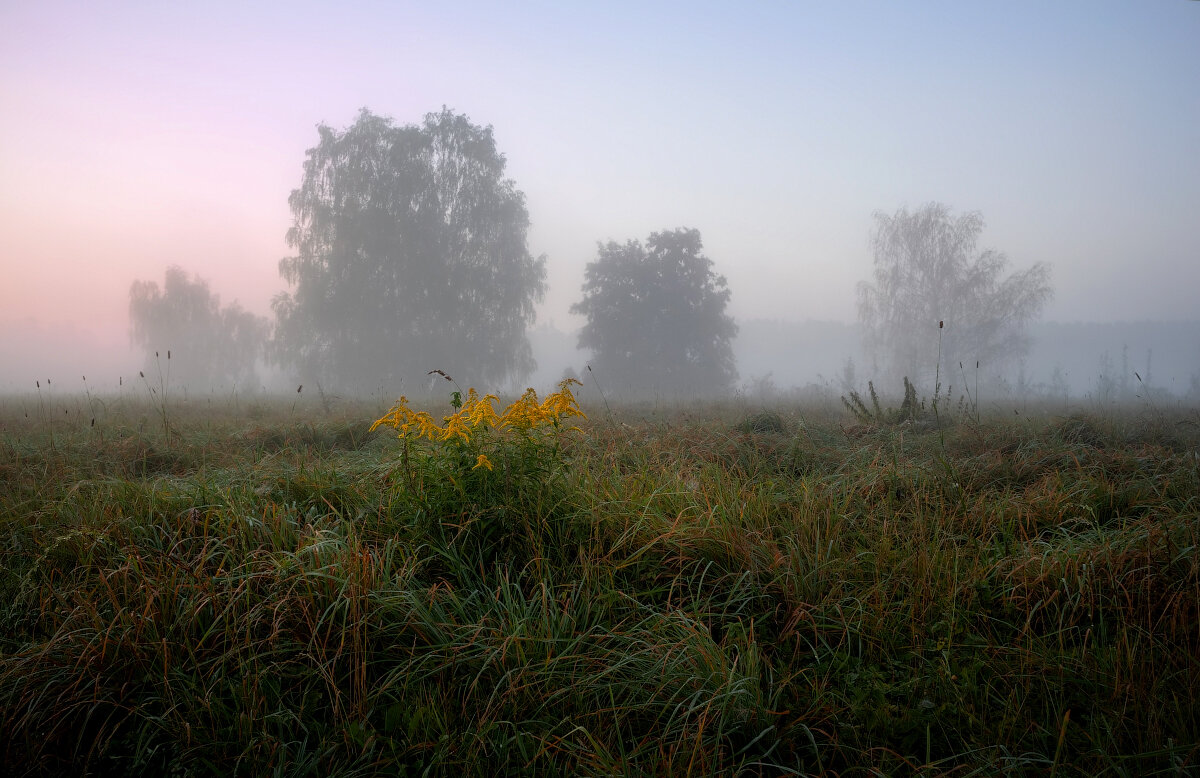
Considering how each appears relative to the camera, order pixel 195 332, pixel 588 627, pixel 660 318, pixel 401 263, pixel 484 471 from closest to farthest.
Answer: pixel 588 627
pixel 484 471
pixel 401 263
pixel 660 318
pixel 195 332

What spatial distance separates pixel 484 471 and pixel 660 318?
79.2 feet

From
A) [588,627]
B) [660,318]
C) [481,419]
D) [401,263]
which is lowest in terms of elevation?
[588,627]

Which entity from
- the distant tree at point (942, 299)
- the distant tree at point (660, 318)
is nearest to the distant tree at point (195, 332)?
the distant tree at point (660, 318)

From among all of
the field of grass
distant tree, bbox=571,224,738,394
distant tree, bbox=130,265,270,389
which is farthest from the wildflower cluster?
distant tree, bbox=130,265,270,389

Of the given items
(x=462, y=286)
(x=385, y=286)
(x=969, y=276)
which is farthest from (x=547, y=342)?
(x=969, y=276)

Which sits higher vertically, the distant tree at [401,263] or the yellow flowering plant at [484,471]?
the distant tree at [401,263]

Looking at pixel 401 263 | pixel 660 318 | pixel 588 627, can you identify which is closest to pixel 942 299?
pixel 660 318

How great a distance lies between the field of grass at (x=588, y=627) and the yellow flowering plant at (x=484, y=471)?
0.02m

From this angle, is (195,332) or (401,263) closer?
(401,263)

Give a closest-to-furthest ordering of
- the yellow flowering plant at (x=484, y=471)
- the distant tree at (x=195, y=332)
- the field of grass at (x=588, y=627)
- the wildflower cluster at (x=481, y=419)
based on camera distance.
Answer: the field of grass at (x=588, y=627) < the yellow flowering plant at (x=484, y=471) < the wildflower cluster at (x=481, y=419) < the distant tree at (x=195, y=332)

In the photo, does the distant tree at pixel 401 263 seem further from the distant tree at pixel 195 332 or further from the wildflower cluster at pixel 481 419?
the wildflower cluster at pixel 481 419

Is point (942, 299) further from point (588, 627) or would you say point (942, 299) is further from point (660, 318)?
point (588, 627)

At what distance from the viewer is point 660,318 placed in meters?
26.4

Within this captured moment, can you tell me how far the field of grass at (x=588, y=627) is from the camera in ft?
5.74
